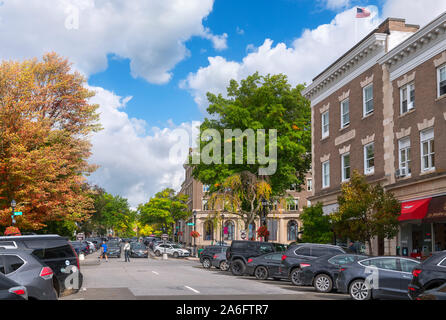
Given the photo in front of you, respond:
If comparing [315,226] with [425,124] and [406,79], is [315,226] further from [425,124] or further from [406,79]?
[406,79]

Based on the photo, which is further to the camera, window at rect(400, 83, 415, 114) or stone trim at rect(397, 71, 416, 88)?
window at rect(400, 83, 415, 114)

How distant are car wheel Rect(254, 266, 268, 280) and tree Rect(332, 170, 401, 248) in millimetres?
4209

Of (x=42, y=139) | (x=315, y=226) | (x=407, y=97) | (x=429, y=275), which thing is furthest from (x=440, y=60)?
(x=42, y=139)

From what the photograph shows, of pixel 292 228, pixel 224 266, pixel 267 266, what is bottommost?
pixel 224 266

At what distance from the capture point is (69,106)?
4362 cm

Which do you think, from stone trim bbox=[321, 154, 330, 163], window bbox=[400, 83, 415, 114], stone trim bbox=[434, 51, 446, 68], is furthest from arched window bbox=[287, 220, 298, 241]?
stone trim bbox=[434, 51, 446, 68]

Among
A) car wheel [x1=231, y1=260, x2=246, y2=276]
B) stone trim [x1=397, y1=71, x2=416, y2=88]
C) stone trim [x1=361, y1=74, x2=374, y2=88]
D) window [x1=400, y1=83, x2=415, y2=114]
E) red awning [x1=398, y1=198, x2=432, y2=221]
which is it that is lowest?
car wheel [x1=231, y1=260, x2=246, y2=276]

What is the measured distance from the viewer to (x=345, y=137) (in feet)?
110

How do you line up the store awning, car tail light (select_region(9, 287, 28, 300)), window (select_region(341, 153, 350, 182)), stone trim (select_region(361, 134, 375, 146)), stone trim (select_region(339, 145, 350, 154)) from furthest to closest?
window (select_region(341, 153, 350, 182)) < stone trim (select_region(339, 145, 350, 154)) < stone trim (select_region(361, 134, 375, 146)) < the store awning < car tail light (select_region(9, 287, 28, 300))

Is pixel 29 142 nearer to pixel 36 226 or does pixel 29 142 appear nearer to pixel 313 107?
pixel 36 226

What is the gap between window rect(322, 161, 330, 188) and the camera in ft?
119

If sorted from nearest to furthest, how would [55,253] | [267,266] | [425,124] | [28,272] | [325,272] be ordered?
[28,272], [55,253], [325,272], [425,124], [267,266]

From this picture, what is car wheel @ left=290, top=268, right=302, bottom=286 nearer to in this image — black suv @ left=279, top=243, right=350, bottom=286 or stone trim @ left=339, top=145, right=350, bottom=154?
black suv @ left=279, top=243, right=350, bottom=286

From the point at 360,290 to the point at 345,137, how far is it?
1887 centimetres
